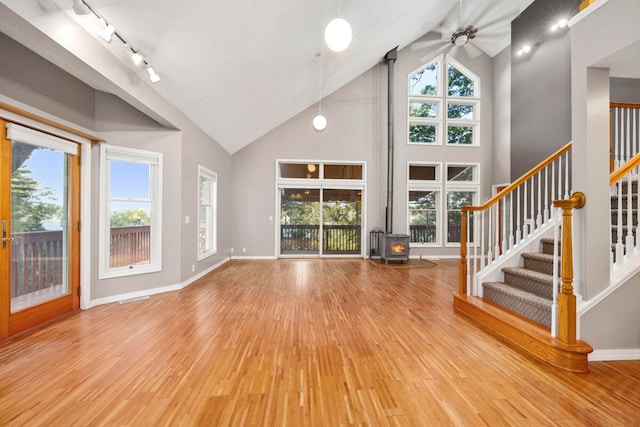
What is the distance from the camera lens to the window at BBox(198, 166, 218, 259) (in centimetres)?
514

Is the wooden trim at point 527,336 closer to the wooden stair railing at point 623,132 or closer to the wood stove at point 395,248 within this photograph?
the wooden stair railing at point 623,132

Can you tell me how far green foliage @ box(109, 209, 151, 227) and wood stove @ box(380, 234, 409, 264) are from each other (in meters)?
4.89

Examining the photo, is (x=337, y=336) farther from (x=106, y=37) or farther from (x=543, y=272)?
(x=106, y=37)

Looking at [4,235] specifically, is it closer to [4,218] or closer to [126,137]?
[4,218]

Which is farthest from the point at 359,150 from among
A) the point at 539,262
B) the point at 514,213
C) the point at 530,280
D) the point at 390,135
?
the point at 530,280

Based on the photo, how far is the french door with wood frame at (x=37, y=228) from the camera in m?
2.45

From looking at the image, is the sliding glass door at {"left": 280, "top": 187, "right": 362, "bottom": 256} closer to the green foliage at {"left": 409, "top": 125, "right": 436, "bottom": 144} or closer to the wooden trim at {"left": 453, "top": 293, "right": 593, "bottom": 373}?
the green foliage at {"left": 409, "top": 125, "right": 436, "bottom": 144}

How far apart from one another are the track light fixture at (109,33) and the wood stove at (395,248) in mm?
5354

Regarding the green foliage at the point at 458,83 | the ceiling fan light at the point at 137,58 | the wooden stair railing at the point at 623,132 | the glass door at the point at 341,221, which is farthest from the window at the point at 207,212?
the green foliage at the point at 458,83

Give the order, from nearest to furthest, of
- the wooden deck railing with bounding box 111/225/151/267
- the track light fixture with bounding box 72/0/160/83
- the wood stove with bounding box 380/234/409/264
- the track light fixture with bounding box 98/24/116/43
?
the track light fixture with bounding box 72/0/160/83 < the track light fixture with bounding box 98/24/116/43 < the wooden deck railing with bounding box 111/225/151/267 < the wood stove with bounding box 380/234/409/264

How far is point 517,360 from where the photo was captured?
209 centimetres

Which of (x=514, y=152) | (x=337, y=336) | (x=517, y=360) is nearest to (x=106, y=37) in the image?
(x=337, y=336)

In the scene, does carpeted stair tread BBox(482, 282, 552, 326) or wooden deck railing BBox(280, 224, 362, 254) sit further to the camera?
wooden deck railing BBox(280, 224, 362, 254)

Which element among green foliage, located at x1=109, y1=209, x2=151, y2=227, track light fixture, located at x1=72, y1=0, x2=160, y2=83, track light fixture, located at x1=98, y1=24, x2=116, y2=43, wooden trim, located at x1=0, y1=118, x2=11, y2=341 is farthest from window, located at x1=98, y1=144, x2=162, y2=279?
track light fixture, located at x1=98, y1=24, x2=116, y2=43
